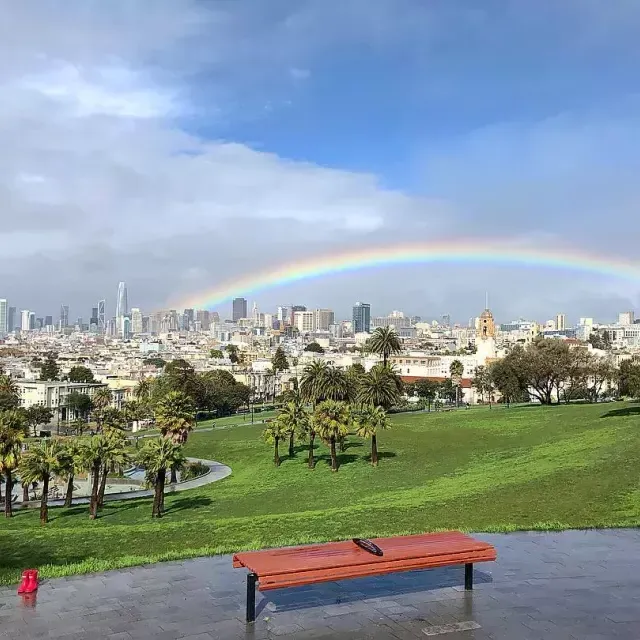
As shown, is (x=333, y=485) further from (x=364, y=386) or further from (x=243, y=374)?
(x=243, y=374)

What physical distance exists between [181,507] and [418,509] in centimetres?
1654

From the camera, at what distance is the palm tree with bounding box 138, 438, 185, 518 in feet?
106

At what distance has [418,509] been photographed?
21.2 metres

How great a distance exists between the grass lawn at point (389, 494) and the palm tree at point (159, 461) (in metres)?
0.79

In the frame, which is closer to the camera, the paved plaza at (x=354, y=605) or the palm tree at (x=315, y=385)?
the paved plaza at (x=354, y=605)

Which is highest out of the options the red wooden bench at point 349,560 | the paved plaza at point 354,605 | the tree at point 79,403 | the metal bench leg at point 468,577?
the red wooden bench at point 349,560

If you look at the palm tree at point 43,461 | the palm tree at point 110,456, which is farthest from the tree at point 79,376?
the palm tree at point 110,456

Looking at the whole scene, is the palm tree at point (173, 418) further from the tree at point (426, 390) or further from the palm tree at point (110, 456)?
the tree at point (426, 390)

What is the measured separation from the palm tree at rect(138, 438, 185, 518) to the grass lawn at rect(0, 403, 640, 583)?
791 mm

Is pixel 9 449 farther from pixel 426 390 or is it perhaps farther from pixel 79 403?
pixel 426 390

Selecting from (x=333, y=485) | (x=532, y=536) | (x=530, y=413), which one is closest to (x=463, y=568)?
(x=532, y=536)

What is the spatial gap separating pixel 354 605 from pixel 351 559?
642 mm

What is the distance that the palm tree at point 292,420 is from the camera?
47844mm

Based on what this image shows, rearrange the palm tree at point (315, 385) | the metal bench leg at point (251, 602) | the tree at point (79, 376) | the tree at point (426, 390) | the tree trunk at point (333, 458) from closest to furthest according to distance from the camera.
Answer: the metal bench leg at point (251, 602), the tree trunk at point (333, 458), the palm tree at point (315, 385), the tree at point (426, 390), the tree at point (79, 376)
